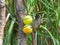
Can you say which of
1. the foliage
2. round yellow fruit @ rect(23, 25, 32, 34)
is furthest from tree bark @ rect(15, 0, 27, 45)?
the foliage

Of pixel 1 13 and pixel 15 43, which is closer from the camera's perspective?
pixel 1 13

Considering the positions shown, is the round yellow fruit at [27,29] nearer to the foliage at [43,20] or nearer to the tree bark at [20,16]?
the tree bark at [20,16]

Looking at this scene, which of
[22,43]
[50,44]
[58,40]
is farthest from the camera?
[50,44]

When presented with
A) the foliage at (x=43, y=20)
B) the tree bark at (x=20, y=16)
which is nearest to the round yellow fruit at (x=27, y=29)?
the tree bark at (x=20, y=16)

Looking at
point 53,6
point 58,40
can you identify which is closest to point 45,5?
point 53,6

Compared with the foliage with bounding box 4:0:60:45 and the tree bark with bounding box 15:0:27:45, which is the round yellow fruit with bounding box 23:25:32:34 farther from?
the foliage with bounding box 4:0:60:45

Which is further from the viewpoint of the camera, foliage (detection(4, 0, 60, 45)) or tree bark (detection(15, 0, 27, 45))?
foliage (detection(4, 0, 60, 45))

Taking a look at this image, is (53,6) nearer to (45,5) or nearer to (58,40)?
(45,5)

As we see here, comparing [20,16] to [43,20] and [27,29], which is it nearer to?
[27,29]

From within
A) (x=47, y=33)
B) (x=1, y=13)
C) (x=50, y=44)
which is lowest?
(x=50, y=44)

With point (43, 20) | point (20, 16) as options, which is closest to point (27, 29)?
point (20, 16)

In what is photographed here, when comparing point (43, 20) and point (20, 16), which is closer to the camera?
point (20, 16)
